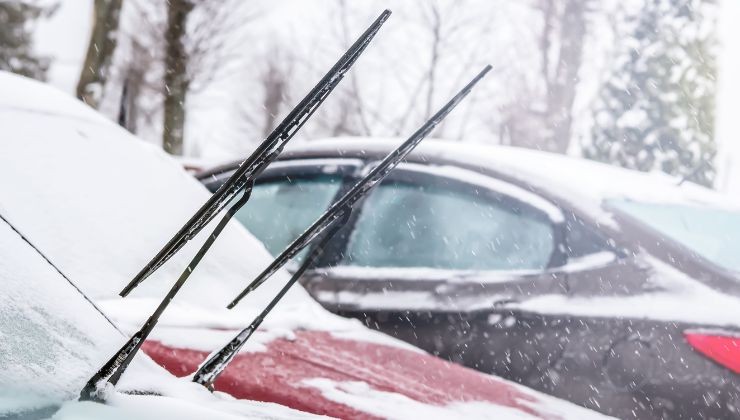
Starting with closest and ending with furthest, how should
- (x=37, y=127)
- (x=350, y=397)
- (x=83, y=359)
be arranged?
1. (x=83, y=359)
2. (x=350, y=397)
3. (x=37, y=127)

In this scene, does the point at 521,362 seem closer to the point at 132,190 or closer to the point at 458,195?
the point at 458,195

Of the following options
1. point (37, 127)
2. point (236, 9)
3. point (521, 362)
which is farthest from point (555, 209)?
point (236, 9)

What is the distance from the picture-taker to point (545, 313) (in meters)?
2.61

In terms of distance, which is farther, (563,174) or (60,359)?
(563,174)

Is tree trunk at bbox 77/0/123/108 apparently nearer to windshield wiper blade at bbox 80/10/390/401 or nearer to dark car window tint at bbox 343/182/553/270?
dark car window tint at bbox 343/182/553/270

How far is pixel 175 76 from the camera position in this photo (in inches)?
690

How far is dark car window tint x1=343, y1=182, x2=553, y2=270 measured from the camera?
9.23 feet

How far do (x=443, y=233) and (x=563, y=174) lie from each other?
1.63 feet

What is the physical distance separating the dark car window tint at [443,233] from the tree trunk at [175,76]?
13.7m

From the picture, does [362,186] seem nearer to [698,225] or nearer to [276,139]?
[276,139]

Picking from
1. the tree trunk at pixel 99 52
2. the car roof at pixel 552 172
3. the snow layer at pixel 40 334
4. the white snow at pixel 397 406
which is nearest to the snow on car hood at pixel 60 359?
the snow layer at pixel 40 334

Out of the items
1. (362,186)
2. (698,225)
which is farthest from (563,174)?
(362,186)

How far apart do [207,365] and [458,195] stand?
1.52 meters

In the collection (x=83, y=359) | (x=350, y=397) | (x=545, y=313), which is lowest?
(x=545, y=313)
